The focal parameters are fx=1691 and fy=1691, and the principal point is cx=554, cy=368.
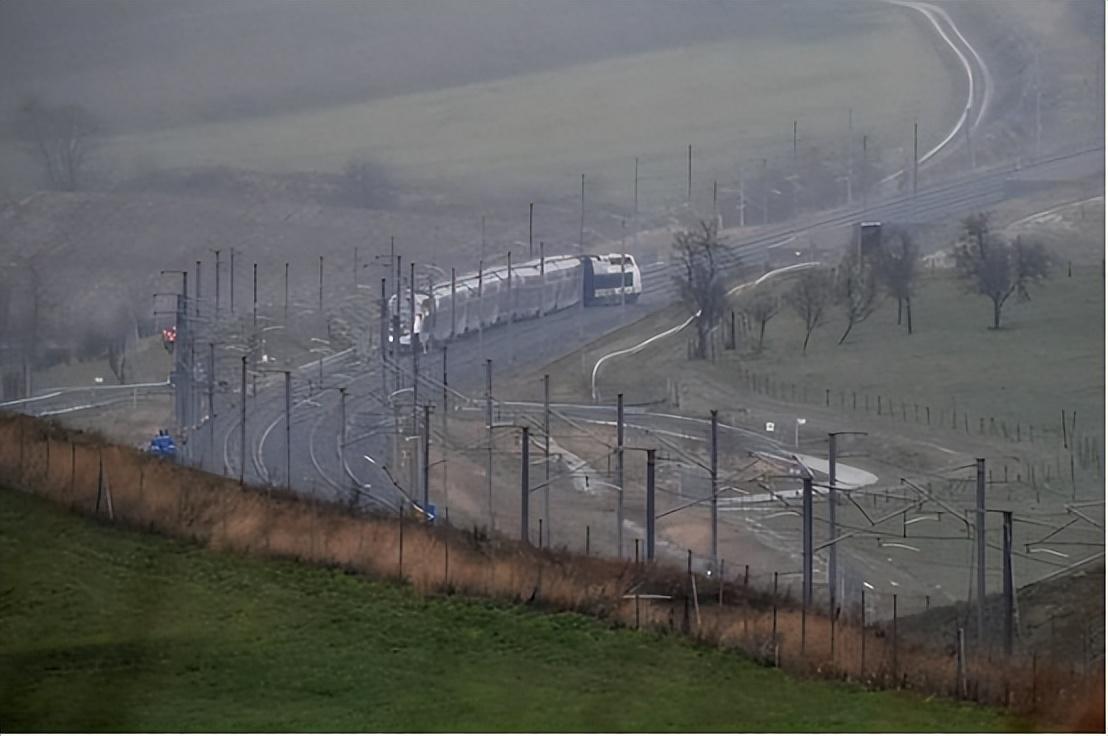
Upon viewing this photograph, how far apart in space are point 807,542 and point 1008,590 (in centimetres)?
58

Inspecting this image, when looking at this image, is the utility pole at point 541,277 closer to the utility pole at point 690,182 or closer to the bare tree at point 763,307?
the utility pole at point 690,182

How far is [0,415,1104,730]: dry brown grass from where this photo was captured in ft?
15.0

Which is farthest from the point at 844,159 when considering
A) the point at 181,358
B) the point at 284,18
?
the point at 181,358

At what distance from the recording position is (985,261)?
5.00 meters

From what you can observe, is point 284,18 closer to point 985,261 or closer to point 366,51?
point 366,51

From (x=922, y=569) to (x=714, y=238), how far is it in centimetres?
115

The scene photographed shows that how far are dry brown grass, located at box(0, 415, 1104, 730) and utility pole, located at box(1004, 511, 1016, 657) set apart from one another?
0.30 feet

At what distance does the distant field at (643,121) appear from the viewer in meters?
5.05

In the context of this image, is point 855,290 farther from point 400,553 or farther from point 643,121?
point 400,553

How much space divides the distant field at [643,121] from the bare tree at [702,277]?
13cm

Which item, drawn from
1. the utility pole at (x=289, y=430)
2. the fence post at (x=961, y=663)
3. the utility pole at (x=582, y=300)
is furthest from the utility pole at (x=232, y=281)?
the fence post at (x=961, y=663)

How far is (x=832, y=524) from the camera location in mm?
4906

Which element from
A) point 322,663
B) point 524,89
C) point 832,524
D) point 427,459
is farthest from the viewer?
point 524,89

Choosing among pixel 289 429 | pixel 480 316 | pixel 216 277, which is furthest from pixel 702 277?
pixel 216 277
